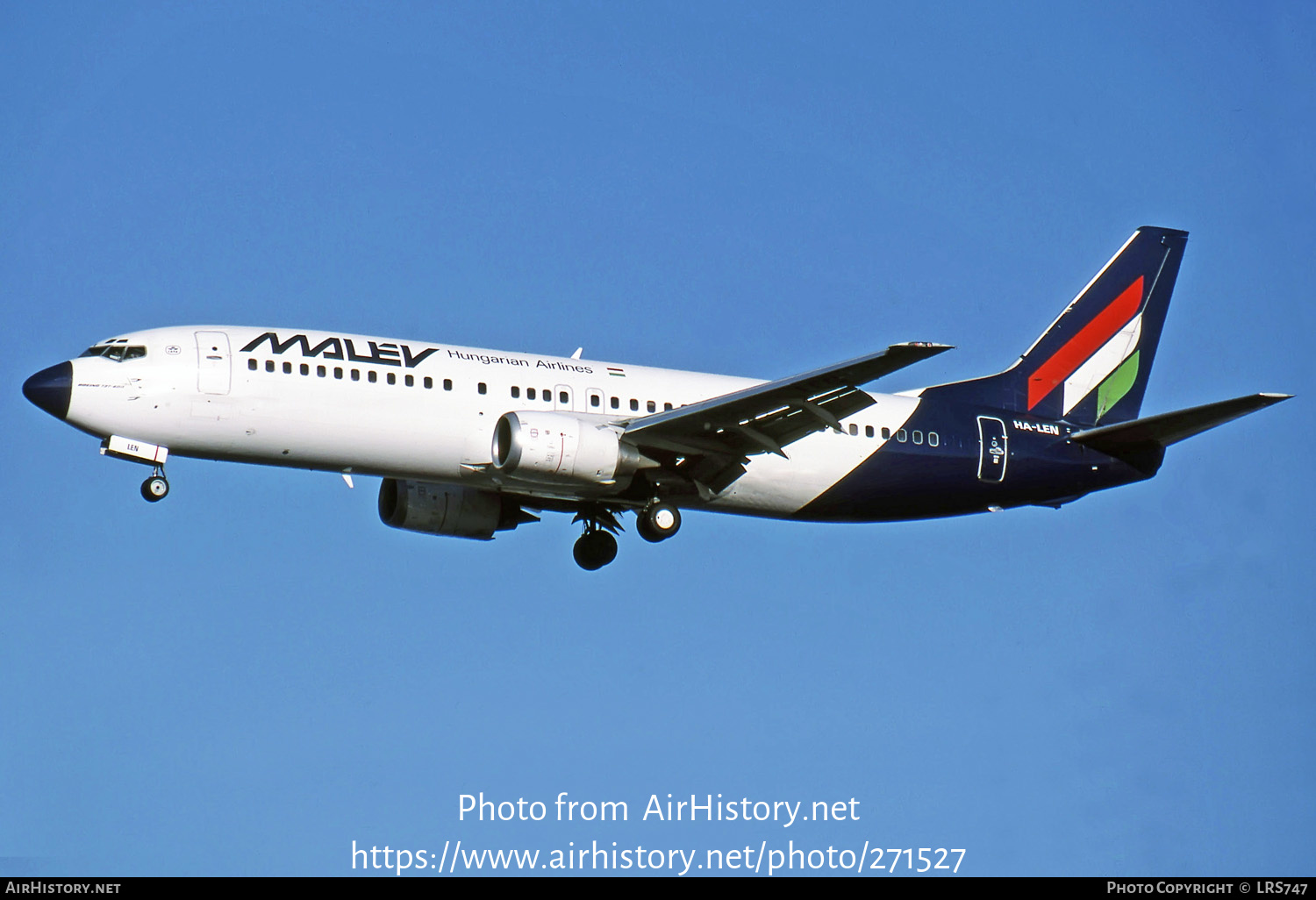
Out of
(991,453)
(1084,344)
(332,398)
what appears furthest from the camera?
(1084,344)

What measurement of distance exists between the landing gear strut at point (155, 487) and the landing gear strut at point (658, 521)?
1078 centimetres

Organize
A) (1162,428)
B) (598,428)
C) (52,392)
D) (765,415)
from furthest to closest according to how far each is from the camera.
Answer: (1162,428) < (765,415) < (598,428) < (52,392)

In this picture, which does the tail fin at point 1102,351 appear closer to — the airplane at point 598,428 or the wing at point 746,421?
the airplane at point 598,428

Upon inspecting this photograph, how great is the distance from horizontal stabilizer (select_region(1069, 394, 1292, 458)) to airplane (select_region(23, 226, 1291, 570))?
2.4 inches

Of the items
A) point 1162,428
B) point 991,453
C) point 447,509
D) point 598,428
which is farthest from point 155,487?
point 1162,428

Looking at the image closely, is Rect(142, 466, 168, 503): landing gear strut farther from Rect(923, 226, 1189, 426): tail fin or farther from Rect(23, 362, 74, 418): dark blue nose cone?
Rect(923, 226, 1189, 426): tail fin

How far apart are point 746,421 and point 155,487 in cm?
1312

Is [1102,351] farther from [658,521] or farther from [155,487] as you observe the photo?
[155,487]

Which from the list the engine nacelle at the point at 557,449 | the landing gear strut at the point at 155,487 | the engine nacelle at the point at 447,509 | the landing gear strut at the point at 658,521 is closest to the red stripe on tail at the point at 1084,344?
the landing gear strut at the point at 658,521

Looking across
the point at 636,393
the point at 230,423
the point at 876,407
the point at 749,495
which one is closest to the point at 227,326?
the point at 230,423

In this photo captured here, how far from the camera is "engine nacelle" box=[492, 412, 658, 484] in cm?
3894

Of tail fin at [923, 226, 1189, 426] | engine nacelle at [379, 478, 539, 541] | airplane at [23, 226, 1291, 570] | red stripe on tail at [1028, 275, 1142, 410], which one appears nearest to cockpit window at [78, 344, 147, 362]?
airplane at [23, 226, 1291, 570]

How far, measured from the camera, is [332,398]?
39.2 meters
